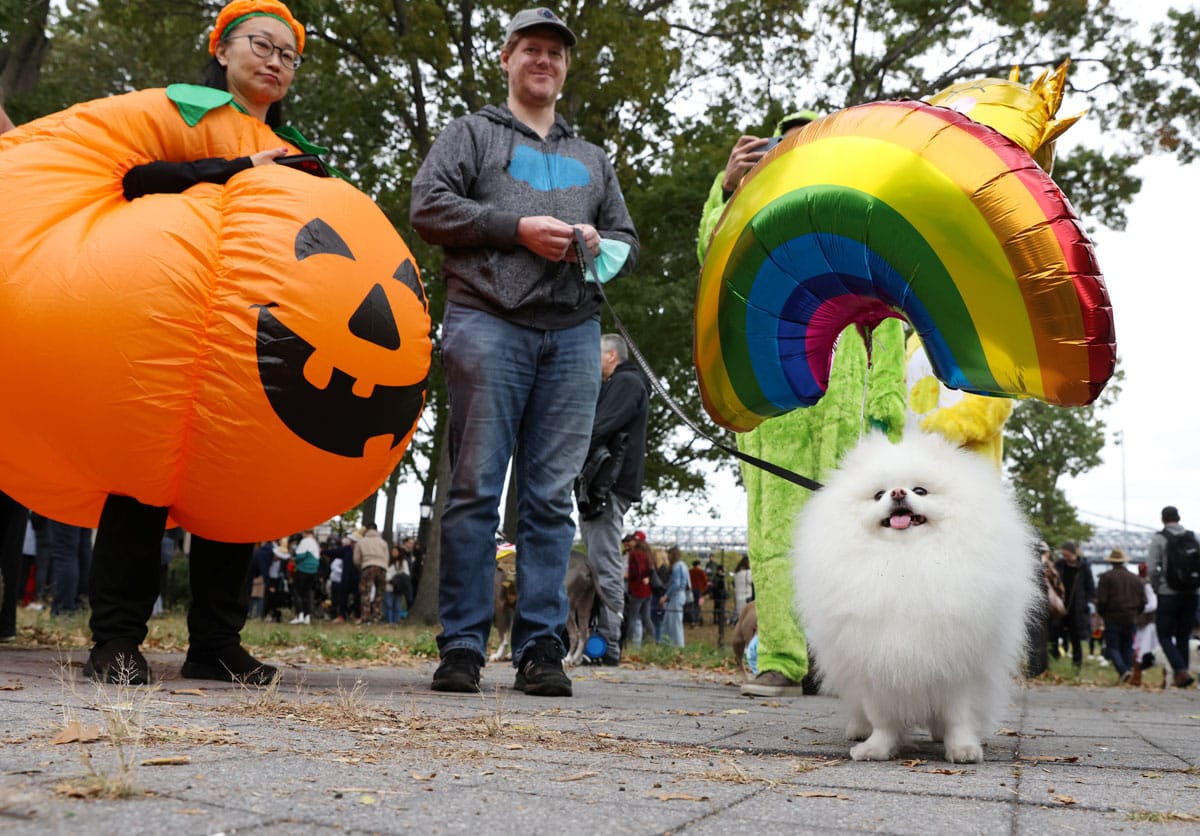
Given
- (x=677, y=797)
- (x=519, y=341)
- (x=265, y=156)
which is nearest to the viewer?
(x=677, y=797)

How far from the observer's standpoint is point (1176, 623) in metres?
11.7

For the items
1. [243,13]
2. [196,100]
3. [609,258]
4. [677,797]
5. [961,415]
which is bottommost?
[677,797]

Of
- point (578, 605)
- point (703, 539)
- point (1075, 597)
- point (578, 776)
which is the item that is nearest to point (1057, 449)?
point (703, 539)

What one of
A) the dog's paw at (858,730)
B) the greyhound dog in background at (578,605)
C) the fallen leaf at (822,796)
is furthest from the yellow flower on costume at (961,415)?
the greyhound dog in background at (578,605)

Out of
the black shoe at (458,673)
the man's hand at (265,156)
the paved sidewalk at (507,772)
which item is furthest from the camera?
the black shoe at (458,673)

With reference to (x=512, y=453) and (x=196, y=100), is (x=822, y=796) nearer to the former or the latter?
(x=512, y=453)

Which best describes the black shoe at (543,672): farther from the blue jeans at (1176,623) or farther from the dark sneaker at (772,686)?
the blue jeans at (1176,623)

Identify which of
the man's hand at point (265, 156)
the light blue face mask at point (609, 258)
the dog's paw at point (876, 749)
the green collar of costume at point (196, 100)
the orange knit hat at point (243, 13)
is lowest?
the dog's paw at point (876, 749)

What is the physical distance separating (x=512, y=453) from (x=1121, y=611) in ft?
37.1

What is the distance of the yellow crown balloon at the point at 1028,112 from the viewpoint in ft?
11.0

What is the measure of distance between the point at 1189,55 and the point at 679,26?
22.4 feet

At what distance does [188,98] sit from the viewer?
150 inches

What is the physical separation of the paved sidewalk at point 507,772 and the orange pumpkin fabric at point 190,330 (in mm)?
727

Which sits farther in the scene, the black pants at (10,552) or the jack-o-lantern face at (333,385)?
the black pants at (10,552)
